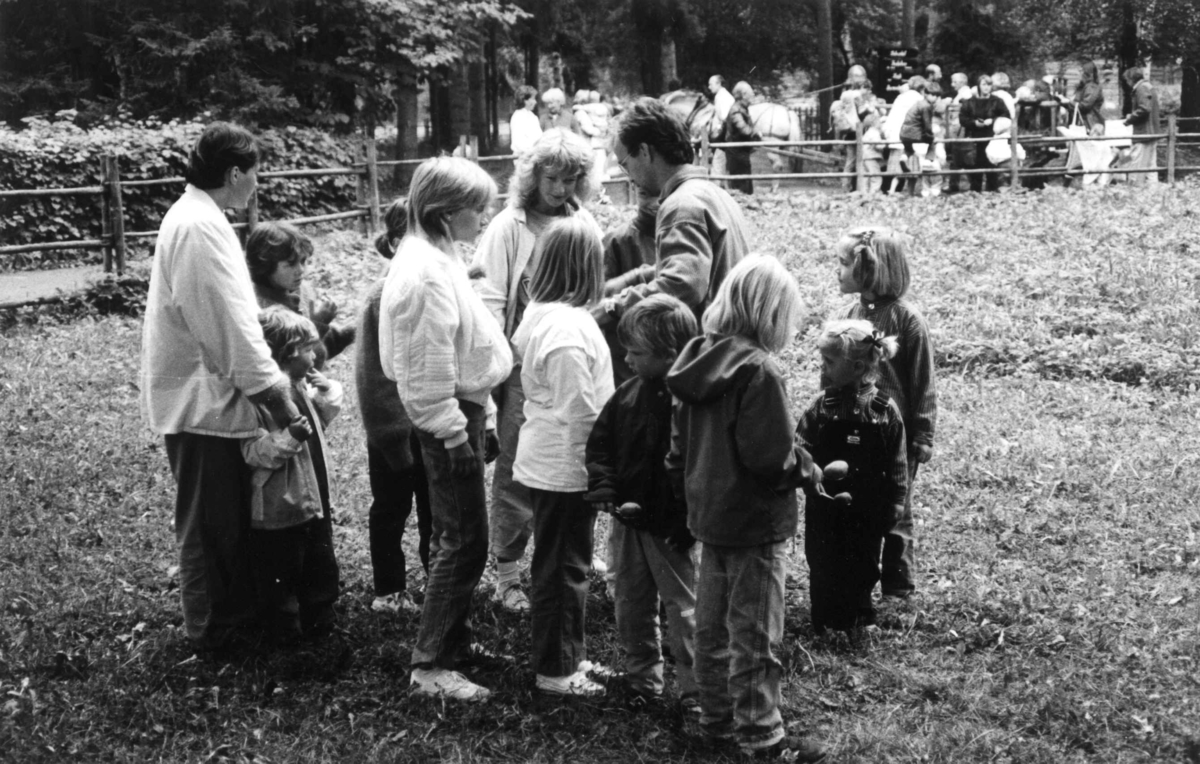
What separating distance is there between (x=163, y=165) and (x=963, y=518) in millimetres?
10865

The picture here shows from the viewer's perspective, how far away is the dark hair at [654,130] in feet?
14.9

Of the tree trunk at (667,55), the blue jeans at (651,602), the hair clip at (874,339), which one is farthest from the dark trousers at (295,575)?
the tree trunk at (667,55)

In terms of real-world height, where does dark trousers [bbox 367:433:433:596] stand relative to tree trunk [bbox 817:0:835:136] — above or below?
below

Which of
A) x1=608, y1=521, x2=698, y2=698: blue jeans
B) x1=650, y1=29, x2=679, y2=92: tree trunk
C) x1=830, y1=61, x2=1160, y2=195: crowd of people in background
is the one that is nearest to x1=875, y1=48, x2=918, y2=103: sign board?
x1=650, y1=29, x2=679, y2=92: tree trunk

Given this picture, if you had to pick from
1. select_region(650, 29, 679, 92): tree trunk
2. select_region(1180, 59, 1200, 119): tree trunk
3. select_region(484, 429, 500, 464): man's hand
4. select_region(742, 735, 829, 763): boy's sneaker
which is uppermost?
select_region(650, 29, 679, 92): tree trunk

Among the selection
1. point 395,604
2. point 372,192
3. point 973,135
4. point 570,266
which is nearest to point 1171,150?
point 973,135

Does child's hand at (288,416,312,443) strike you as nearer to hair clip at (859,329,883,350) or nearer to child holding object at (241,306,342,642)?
child holding object at (241,306,342,642)

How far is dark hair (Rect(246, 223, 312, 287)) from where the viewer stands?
15.4ft

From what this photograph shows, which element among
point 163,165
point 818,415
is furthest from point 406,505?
point 163,165

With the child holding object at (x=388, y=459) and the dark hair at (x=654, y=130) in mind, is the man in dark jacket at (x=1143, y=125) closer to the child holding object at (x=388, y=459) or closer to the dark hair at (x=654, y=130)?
the dark hair at (x=654, y=130)

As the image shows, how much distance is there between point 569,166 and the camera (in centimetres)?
474

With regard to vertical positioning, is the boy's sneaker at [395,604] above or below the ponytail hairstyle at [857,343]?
below

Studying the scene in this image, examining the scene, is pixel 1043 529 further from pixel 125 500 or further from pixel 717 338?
pixel 125 500

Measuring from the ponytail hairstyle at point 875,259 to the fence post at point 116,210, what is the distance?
29.3 ft
